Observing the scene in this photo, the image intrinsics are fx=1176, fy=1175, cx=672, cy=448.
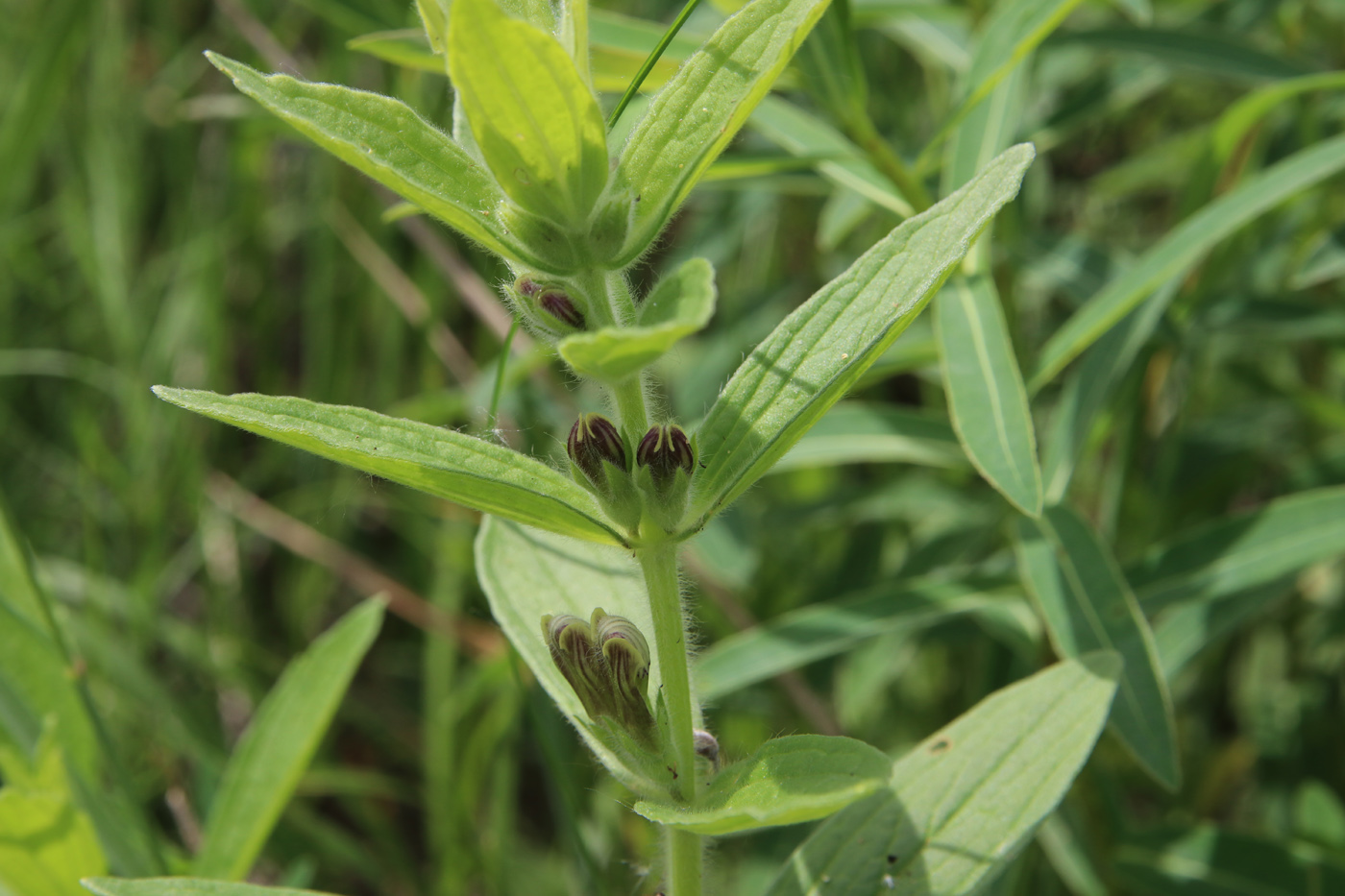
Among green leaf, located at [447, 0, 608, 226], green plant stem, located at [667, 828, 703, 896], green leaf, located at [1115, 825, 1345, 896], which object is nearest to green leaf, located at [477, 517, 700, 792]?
green plant stem, located at [667, 828, 703, 896]

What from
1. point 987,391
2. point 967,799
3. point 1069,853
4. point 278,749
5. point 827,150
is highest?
point 827,150

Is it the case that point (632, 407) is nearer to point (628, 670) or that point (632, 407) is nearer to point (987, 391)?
point (628, 670)

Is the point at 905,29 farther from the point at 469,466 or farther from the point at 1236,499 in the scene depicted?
the point at 469,466

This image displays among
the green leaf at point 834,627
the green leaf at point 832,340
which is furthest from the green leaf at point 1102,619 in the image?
the green leaf at point 832,340

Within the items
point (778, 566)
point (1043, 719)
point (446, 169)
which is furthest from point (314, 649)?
point (778, 566)

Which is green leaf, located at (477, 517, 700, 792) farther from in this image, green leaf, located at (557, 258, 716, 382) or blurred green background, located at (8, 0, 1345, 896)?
green leaf, located at (557, 258, 716, 382)

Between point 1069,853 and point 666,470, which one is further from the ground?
point 666,470

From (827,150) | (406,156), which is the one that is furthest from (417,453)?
(827,150)

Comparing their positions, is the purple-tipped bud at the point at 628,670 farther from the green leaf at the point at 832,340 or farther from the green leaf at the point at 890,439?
the green leaf at the point at 890,439
